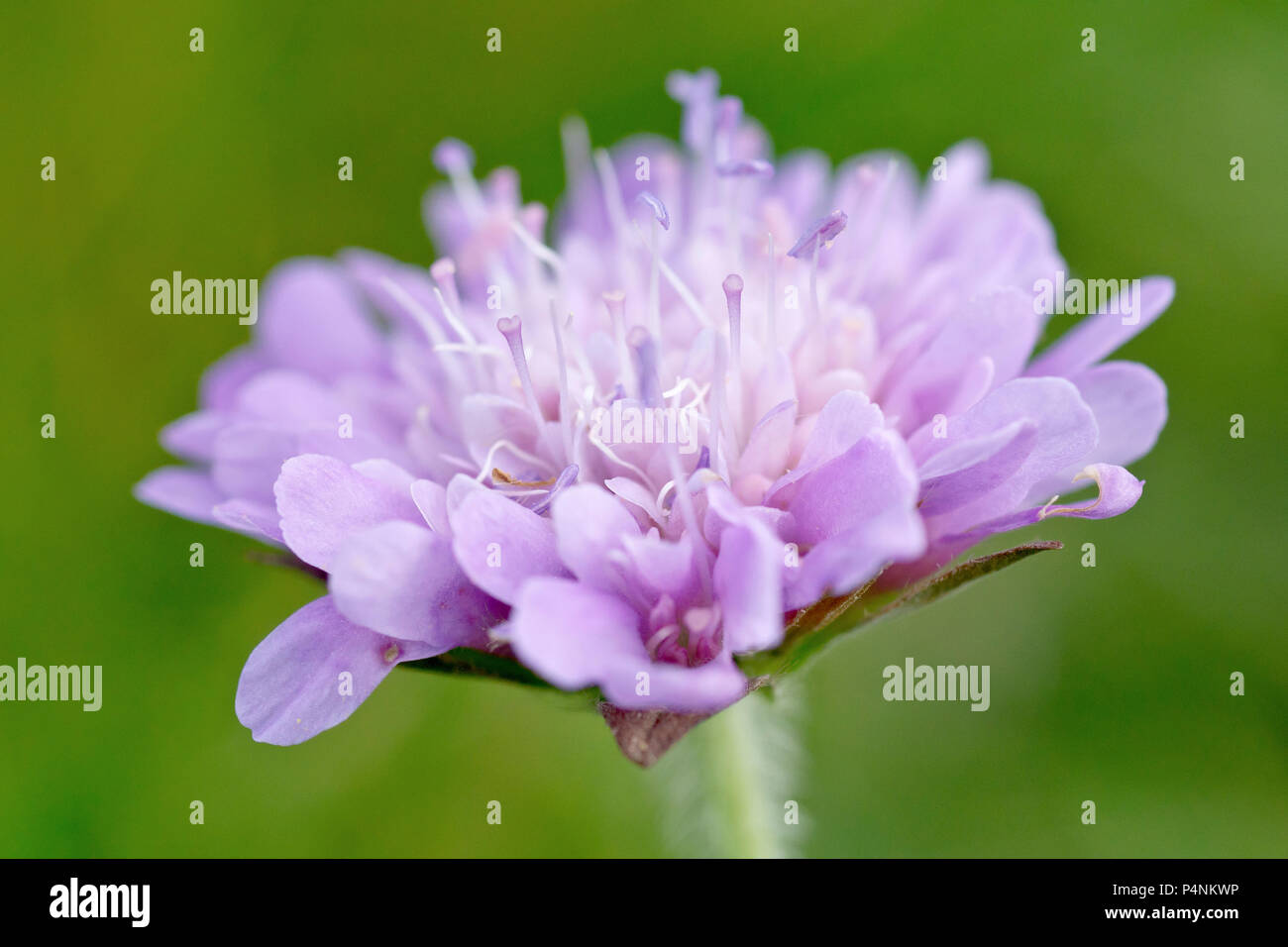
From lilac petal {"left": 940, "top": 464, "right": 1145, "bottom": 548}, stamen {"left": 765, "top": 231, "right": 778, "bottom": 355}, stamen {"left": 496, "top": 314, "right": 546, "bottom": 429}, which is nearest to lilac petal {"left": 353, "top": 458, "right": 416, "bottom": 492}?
stamen {"left": 496, "top": 314, "right": 546, "bottom": 429}

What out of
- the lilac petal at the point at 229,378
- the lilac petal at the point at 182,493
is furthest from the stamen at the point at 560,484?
the lilac petal at the point at 229,378

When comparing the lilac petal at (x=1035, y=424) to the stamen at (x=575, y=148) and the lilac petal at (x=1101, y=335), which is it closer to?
the lilac petal at (x=1101, y=335)

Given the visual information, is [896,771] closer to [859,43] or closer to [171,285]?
[859,43]

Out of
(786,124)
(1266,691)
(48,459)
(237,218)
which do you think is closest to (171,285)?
(237,218)

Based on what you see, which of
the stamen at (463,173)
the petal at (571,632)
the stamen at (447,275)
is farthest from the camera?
the stamen at (463,173)

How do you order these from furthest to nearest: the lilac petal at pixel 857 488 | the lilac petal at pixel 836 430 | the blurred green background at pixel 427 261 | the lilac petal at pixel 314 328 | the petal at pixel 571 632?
the blurred green background at pixel 427 261 → the lilac petal at pixel 314 328 → the lilac petal at pixel 836 430 → the lilac petal at pixel 857 488 → the petal at pixel 571 632

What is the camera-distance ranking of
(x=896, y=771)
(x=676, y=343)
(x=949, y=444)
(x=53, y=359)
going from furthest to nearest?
(x=53, y=359) → (x=896, y=771) → (x=676, y=343) → (x=949, y=444)
